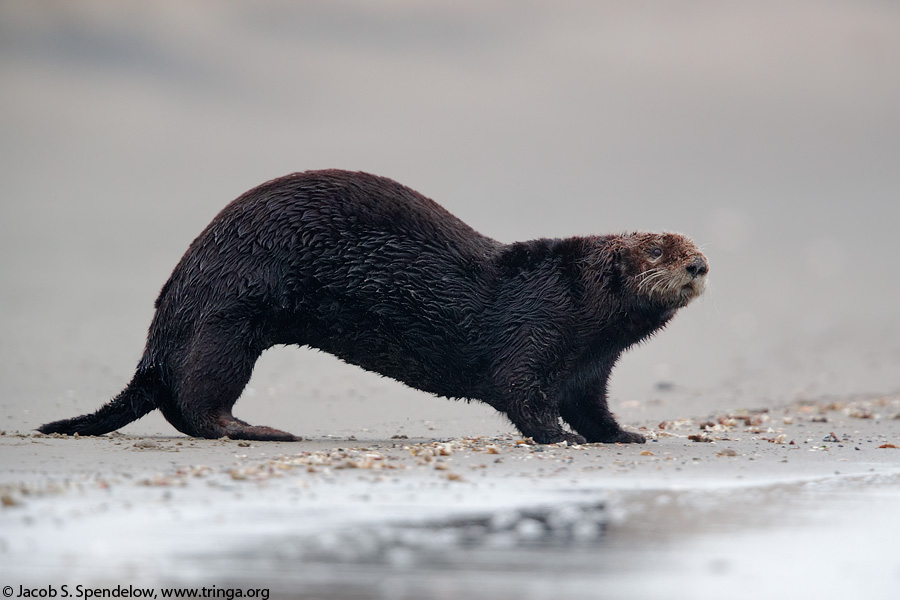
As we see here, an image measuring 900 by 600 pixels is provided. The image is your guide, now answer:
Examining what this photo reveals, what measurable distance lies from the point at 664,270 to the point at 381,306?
6.12 feet

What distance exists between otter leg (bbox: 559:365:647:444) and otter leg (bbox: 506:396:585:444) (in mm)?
347

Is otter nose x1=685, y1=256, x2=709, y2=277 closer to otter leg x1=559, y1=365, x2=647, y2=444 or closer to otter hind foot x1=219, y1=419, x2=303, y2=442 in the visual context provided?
otter leg x1=559, y1=365, x2=647, y2=444

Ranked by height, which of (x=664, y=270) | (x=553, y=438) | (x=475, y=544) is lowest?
(x=475, y=544)

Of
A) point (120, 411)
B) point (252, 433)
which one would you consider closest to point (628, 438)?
point (252, 433)

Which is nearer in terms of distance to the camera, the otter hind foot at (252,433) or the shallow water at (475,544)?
the shallow water at (475,544)

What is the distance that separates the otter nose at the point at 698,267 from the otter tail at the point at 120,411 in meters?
3.60

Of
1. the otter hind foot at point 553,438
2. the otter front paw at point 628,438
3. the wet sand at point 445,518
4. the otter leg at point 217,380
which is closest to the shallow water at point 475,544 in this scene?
the wet sand at point 445,518

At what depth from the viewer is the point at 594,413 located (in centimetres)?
747

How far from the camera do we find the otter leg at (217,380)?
684cm

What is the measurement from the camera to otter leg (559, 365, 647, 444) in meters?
7.35

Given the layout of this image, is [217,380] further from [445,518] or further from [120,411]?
[445,518]

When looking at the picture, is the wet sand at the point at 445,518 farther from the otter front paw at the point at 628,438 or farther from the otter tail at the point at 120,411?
the otter front paw at the point at 628,438

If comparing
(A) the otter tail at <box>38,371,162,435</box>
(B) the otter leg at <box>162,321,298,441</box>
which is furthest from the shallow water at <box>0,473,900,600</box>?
(A) the otter tail at <box>38,371,162,435</box>

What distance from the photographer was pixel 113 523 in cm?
421
